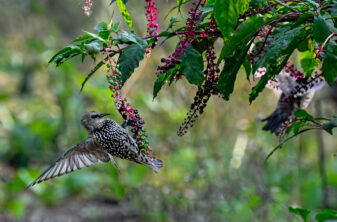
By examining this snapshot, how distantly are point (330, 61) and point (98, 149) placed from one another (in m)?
1.42

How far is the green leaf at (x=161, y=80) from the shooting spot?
145 centimetres

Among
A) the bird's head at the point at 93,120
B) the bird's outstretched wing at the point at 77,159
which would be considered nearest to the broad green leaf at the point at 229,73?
the bird's head at the point at 93,120

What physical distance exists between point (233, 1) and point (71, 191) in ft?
18.8

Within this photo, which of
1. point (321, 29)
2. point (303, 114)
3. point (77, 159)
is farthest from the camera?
point (77, 159)

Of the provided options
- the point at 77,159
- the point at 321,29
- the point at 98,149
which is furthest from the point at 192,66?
the point at 77,159

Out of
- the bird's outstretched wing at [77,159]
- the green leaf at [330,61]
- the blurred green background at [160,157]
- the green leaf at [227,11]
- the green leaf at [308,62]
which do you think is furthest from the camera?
the blurred green background at [160,157]

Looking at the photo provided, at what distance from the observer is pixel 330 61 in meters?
1.32

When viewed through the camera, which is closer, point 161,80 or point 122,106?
point 122,106

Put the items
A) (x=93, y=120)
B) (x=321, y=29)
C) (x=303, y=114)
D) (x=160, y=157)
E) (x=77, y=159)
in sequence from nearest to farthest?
(x=321, y=29)
(x=303, y=114)
(x=93, y=120)
(x=77, y=159)
(x=160, y=157)

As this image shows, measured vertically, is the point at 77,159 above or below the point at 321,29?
above

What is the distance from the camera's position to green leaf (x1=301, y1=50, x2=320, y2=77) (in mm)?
1638

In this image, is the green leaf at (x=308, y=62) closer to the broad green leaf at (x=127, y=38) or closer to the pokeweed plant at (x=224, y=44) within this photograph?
the pokeweed plant at (x=224, y=44)

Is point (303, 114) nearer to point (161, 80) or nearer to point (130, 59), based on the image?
point (161, 80)

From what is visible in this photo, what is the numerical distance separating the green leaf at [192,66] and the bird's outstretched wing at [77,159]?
1166mm
